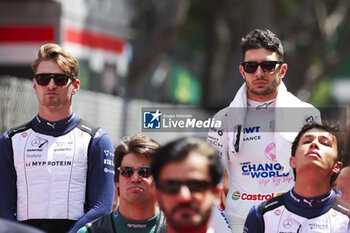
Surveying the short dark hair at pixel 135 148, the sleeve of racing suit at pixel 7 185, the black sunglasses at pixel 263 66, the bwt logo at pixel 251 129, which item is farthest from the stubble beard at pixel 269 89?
the sleeve of racing suit at pixel 7 185

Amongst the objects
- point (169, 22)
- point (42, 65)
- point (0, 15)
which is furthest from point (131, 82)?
point (42, 65)

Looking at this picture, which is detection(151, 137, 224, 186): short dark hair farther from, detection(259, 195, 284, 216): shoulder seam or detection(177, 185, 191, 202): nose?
detection(259, 195, 284, 216): shoulder seam

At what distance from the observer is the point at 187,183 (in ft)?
11.2

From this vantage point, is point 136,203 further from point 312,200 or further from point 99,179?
point 312,200

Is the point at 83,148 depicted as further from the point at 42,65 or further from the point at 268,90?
the point at 268,90

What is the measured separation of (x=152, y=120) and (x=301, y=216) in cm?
162

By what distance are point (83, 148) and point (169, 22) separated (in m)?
13.6

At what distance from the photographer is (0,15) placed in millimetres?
16375

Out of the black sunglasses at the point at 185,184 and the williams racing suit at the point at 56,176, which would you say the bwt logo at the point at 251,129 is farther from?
the black sunglasses at the point at 185,184

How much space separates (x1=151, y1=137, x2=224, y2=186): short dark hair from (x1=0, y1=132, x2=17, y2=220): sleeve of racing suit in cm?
195

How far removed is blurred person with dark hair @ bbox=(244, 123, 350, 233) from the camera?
445 centimetres

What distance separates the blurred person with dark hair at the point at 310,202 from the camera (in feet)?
14.6

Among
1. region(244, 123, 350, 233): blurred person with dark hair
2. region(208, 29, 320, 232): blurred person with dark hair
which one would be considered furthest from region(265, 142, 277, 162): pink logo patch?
region(244, 123, 350, 233): blurred person with dark hair

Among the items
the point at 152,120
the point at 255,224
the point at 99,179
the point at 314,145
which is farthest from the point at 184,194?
the point at 152,120
